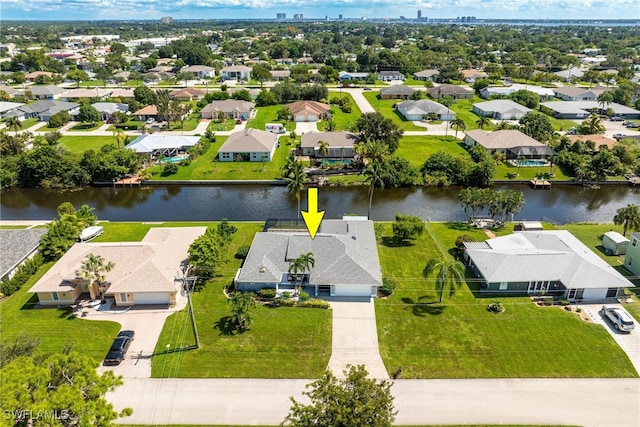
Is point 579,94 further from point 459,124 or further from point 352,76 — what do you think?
point 352,76

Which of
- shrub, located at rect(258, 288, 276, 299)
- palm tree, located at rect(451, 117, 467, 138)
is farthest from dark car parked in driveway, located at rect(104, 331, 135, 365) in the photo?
palm tree, located at rect(451, 117, 467, 138)

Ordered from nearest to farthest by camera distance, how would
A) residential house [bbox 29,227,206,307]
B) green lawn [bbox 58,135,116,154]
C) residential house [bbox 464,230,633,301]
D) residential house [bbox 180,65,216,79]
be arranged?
residential house [bbox 29,227,206,307] < residential house [bbox 464,230,633,301] < green lawn [bbox 58,135,116,154] < residential house [bbox 180,65,216,79]

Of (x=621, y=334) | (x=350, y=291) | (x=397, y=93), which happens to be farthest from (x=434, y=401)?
(x=397, y=93)

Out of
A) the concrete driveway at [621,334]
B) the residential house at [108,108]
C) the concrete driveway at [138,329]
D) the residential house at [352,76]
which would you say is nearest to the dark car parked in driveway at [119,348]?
the concrete driveway at [138,329]

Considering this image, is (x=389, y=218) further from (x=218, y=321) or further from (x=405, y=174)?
(x=218, y=321)

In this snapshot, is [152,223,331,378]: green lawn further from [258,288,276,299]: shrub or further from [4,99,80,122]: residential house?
[4,99,80,122]: residential house
